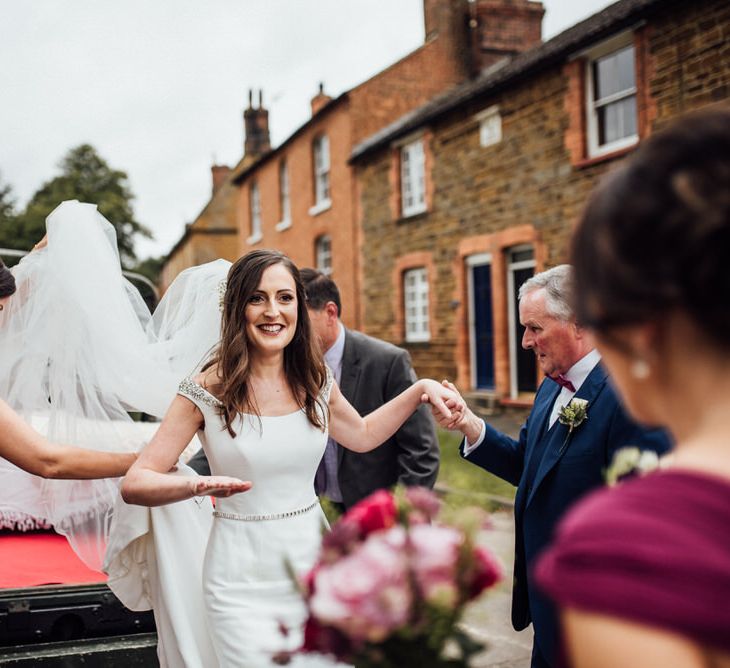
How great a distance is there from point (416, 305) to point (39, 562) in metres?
15.4

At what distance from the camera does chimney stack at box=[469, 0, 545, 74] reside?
21158 mm

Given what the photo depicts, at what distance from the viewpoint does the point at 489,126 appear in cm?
1573

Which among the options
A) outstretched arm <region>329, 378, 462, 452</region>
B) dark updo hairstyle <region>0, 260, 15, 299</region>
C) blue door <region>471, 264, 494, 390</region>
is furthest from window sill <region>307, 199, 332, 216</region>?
outstretched arm <region>329, 378, 462, 452</region>

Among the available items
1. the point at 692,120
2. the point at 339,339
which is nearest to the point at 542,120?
the point at 339,339

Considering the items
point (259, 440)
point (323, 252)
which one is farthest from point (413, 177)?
point (259, 440)

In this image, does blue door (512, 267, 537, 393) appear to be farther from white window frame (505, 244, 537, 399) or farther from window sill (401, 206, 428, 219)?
window sill (401, 206, 428, 219)

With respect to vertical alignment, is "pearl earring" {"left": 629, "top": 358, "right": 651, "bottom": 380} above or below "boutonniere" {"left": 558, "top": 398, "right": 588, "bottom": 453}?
above

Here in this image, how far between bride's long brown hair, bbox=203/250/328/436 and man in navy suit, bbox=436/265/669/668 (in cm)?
70

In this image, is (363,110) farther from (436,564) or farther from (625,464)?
(436,564)

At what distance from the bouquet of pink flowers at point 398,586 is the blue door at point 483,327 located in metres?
15.3

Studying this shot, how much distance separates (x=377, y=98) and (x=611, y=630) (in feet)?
70.2

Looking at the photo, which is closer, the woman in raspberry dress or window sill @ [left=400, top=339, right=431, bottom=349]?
the woman in raspberry dress

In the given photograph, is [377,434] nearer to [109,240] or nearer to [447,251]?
[109,240]

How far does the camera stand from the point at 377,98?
21.2 m
